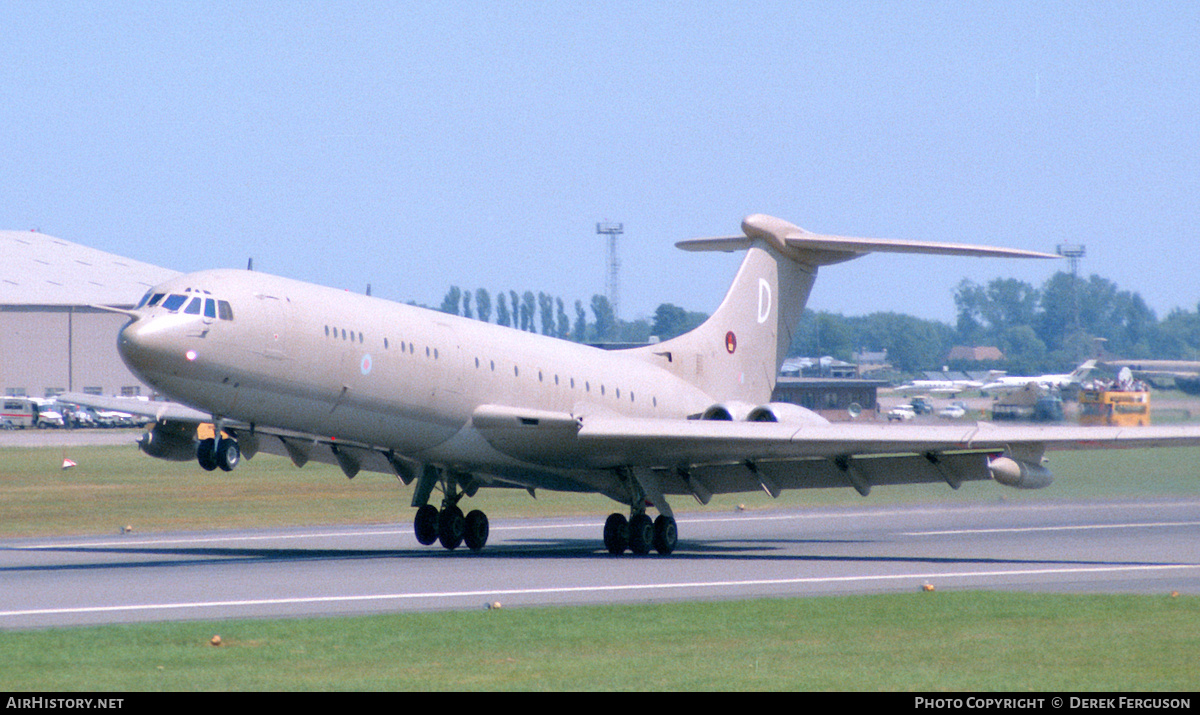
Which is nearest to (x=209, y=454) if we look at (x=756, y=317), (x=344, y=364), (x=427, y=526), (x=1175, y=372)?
(x=344, y=364)

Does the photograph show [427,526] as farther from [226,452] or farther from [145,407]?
[226,452]

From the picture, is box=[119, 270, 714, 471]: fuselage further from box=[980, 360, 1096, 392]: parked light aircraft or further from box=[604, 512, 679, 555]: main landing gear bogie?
box=[980, 360, 1096, 392]: parked light aircraft

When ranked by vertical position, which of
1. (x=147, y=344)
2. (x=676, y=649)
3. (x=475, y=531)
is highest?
(x=147, y=344)

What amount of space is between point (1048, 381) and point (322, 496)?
70.9 metres

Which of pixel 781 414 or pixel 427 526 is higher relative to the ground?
pixel 781 414

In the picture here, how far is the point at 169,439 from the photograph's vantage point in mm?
28172

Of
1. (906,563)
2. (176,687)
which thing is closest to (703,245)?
(906,563)

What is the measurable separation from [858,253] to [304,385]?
1447 centimetres

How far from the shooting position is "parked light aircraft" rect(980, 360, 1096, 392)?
90625 mm

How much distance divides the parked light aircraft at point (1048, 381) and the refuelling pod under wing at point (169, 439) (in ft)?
186

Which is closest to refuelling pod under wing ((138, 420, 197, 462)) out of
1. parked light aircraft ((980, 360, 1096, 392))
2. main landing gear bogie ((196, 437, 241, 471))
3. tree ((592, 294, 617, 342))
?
main landing gear bogie ((196, 437, 241, 471))

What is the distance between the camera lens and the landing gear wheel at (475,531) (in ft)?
93.5

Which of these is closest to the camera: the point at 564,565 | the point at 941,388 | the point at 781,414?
the point at 564,565
